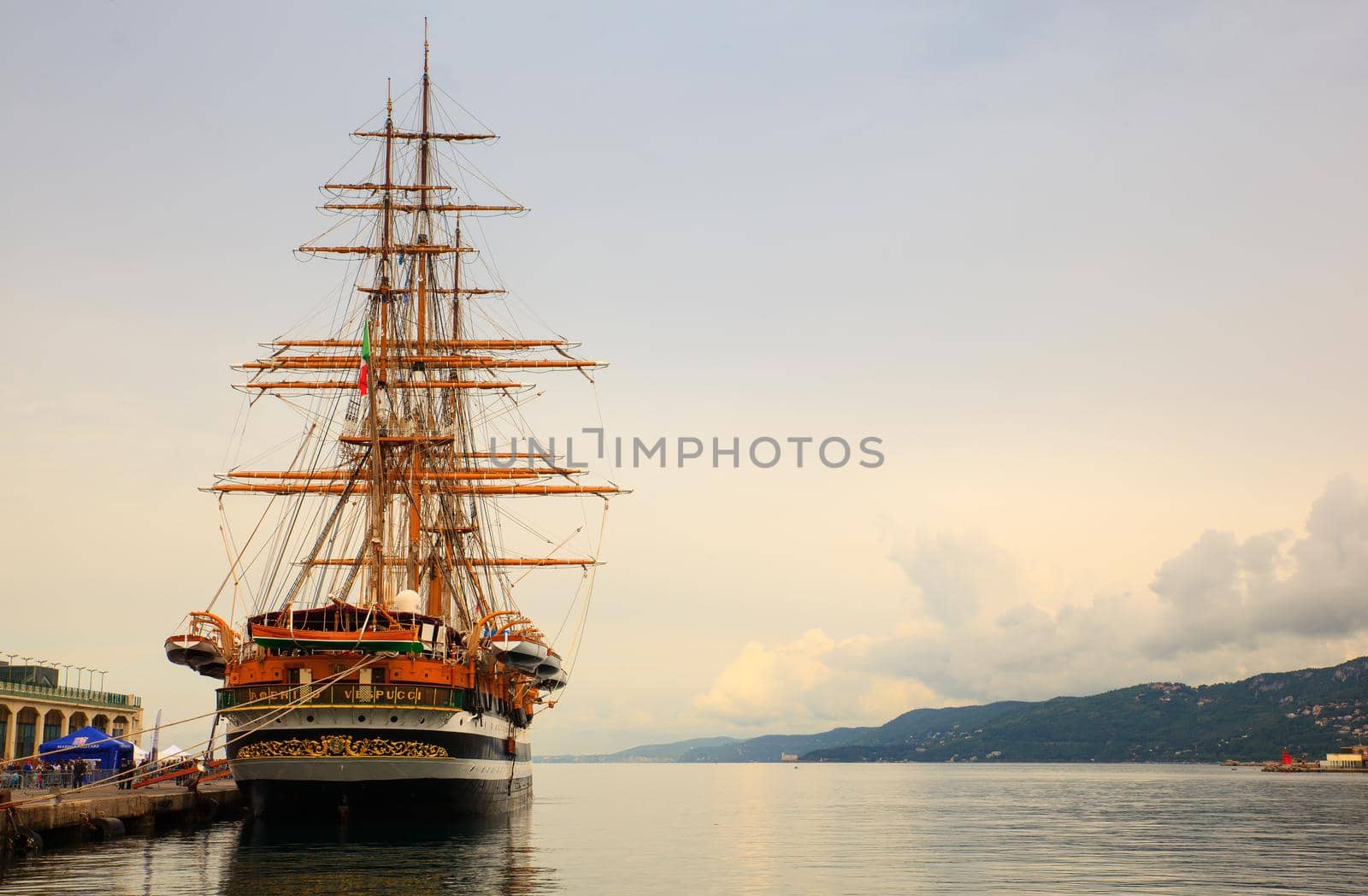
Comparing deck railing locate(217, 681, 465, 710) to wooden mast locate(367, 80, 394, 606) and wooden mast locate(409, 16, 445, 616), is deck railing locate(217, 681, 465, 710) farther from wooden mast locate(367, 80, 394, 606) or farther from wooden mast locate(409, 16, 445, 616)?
wooden mast locate(409, 16, 445, 616)

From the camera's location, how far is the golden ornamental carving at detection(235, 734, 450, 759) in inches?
1829


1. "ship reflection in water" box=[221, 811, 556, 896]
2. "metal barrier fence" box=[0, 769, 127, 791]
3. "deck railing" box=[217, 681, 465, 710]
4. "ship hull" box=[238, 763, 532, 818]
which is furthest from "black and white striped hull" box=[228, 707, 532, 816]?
"metal barrier fence" box=[0, 769, 127, 791]

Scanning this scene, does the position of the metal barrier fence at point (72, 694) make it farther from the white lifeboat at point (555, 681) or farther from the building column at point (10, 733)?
the white lifeboat at point (555, 681)

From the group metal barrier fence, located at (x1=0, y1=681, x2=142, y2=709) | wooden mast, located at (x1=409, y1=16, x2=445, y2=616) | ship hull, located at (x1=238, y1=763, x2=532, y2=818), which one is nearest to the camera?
ship hull, located at (x1=238, y1=763, x2=532, y2=818)

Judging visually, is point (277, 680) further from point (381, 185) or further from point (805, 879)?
point (381, 185)

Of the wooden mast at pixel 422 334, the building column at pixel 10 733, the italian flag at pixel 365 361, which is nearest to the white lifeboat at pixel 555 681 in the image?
the wooden mast at pixel 422 334

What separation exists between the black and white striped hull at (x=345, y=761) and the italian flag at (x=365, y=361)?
1596 cm

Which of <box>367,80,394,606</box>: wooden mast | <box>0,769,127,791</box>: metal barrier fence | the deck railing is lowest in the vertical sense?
<box>0,769,127,791</box>: metal barrier fence

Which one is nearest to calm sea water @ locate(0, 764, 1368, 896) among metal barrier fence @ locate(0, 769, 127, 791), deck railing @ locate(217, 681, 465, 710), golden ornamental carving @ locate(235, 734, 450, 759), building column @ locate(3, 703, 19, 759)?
golden ornamental carving @ locate(235, 734, 450, 759)

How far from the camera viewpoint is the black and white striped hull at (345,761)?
46281 mm

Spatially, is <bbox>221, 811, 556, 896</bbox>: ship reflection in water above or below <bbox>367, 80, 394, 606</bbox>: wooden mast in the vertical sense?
below

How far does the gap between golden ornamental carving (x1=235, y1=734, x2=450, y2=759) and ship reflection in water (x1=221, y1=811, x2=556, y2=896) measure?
2.44m

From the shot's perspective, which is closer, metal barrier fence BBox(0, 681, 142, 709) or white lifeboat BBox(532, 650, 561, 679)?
white lifeboat BBox(532, 650, 561, 679)

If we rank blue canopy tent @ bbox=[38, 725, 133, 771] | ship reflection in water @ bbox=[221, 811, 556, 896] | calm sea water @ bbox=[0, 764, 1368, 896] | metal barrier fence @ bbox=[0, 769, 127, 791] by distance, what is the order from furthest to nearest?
blue canopy tent @ bbox=[38, 725, 133, 771] < metal barrier fence @ bbox=[0, 769, 127, 791] < calm sea water @ bbox=[0, 764, 1368, 896] < ship reflection in water @ bbox=[221, 811, 556, 896]
